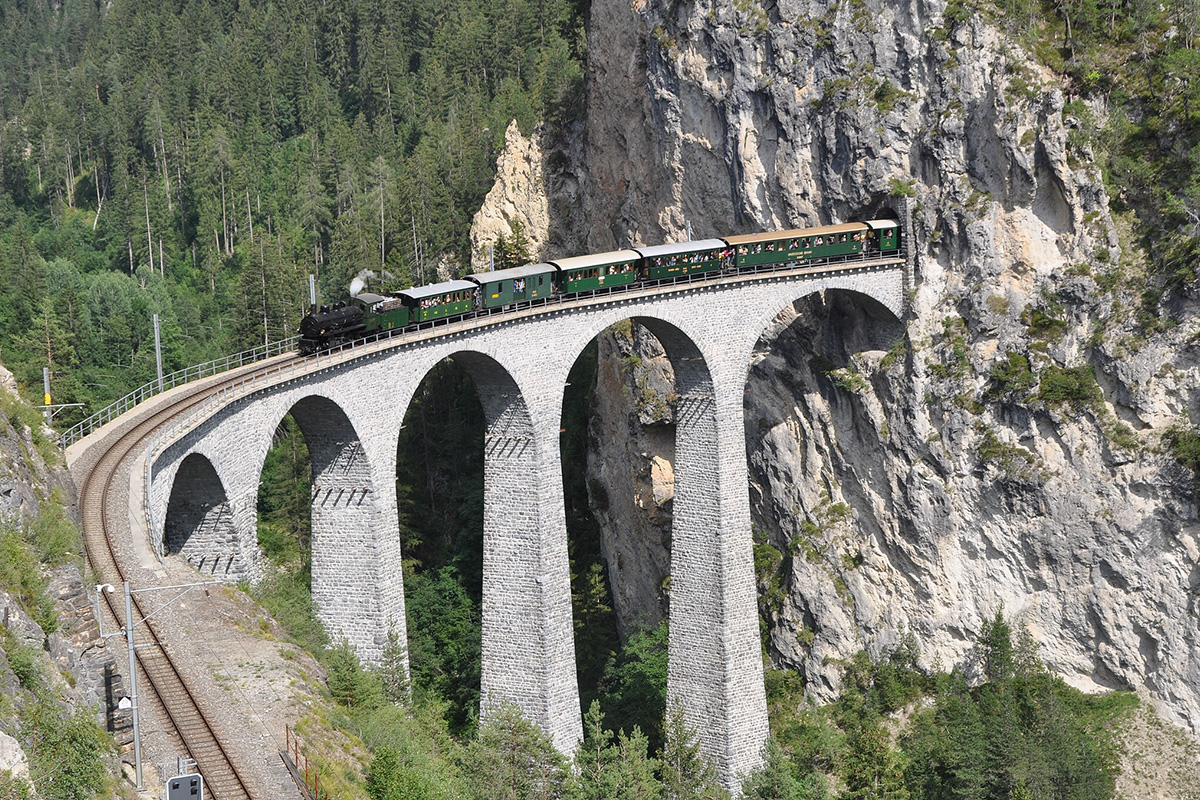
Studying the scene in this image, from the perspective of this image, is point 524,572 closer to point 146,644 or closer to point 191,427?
point 191,427

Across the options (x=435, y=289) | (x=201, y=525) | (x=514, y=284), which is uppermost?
(x=514, y=284)

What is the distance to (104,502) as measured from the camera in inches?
1635

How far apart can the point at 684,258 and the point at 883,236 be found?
10.2 metres

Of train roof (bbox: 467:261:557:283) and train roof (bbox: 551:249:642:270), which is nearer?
train roof (bbox: 467:261:557:283)

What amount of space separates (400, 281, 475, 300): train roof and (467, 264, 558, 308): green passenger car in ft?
2.13

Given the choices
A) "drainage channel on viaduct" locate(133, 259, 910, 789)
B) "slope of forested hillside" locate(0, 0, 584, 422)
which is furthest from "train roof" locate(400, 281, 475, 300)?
"slope of forested hillside" locate(0, 0, 584, 422)

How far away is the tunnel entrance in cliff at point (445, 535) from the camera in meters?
69.1

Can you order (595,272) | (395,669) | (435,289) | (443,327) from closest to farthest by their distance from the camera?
(395,669) < (443,327) < (435,289) < (595,272)

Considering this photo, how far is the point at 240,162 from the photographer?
142 meters

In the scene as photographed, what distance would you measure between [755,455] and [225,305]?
243ft

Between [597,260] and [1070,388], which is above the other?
[597,260]

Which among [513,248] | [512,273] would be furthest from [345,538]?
[513,248]

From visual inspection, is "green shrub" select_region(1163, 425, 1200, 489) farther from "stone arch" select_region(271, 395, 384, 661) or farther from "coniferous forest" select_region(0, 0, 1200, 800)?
"stone arch" select_region(271, 395, 384, 661)

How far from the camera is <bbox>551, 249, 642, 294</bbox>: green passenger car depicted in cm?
5741
